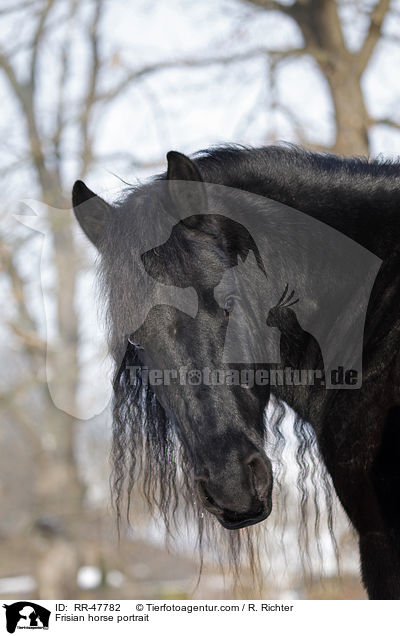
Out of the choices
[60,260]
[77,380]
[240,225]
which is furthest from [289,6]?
[240,225]

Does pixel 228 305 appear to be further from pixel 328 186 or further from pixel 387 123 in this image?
pixel 387 123

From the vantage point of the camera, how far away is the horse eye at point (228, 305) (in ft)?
9.25

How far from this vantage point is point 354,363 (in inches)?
118

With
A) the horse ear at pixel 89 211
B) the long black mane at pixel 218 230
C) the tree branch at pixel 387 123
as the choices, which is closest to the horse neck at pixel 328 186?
the long black mane at pixel 218 230

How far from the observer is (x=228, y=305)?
9.29ft

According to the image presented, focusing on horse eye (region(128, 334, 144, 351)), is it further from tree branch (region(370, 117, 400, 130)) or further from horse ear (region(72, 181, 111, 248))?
tree branch (region(370, 117, 400, 130))

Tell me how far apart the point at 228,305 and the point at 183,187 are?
524 millimetres

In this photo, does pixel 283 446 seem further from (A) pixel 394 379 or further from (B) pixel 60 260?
(B) pixel 60 260

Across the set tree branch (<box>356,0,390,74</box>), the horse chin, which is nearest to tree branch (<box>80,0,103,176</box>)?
tree branch (<box>356,0,390,74</box>)

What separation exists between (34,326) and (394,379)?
922 centimetres

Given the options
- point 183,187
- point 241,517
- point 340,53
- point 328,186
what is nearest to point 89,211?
point 183,187

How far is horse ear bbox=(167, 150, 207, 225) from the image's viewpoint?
Answer: 110 inches
